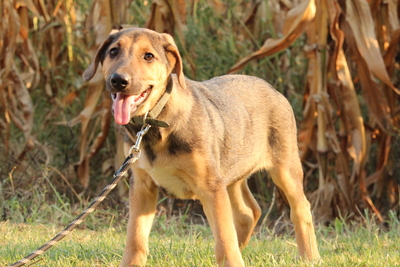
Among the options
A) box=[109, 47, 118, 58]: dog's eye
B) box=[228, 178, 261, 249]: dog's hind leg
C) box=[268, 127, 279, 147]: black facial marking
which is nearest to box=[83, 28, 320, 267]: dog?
box=[109, 47, 118, 58]: dog's eye

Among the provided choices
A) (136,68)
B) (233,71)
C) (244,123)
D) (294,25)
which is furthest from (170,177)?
(294,25)

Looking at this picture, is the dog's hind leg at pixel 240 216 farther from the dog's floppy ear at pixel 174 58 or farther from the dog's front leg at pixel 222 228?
the dog's floppy ear at pixel 174 58

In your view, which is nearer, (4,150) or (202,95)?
(202,95)

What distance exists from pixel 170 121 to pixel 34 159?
11.9ft

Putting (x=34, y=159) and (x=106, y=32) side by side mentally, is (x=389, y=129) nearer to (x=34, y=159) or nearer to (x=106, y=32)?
(x=106, y=32)

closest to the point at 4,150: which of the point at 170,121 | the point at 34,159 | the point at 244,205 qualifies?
the point at 34,159

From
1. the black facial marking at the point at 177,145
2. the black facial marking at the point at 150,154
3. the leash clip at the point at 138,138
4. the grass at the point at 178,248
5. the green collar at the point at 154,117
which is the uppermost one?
the green collar at the point at 154,117

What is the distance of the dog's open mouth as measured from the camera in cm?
367

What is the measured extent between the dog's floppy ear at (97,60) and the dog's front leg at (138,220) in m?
0.69

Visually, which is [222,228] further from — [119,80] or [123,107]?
[119,80]

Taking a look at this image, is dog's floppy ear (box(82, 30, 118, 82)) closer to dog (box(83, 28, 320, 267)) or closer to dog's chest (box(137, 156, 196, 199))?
dog (box(83, 28, 320, 267))

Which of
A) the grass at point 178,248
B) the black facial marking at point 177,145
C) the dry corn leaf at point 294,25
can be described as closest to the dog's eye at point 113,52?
the black facial marking at point 177,145

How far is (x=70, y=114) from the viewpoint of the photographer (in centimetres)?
800

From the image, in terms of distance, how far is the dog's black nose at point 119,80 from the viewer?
3627 mm
